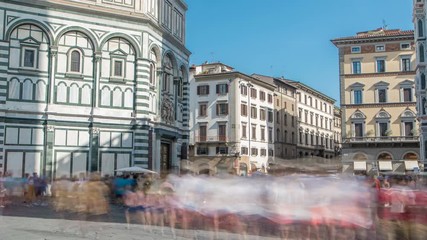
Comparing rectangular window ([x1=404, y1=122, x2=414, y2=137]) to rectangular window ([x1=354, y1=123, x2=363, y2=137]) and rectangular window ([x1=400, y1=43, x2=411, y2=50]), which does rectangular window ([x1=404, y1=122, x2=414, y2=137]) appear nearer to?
rectangular window ([x1=354, y1=123, x2=363, y2=137])

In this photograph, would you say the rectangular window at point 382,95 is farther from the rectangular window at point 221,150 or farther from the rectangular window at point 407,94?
the rectangular window at point 221,150

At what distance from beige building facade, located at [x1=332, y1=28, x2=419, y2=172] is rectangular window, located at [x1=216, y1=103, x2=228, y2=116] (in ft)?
43.7

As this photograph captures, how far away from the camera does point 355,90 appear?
56281 mm

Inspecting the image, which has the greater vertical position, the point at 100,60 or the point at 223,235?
the point at 100,60

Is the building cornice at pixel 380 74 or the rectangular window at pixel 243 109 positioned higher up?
the building cornice at pixel 380 74

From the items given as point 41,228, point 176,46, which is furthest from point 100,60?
point 41,228

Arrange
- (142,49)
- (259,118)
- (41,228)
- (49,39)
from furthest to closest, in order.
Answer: (259,118)
(142,49)
(49,39)
(41,228)

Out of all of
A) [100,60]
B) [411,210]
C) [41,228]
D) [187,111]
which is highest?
[100,60]

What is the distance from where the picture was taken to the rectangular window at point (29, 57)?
2580 centimetres

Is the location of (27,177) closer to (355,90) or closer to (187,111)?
(187,111)

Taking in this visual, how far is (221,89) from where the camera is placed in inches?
2194

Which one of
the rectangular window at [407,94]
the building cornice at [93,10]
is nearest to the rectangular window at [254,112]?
the rectangular window at [407,94]

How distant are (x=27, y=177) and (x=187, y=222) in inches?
576

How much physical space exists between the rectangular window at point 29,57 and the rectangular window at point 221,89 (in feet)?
103
